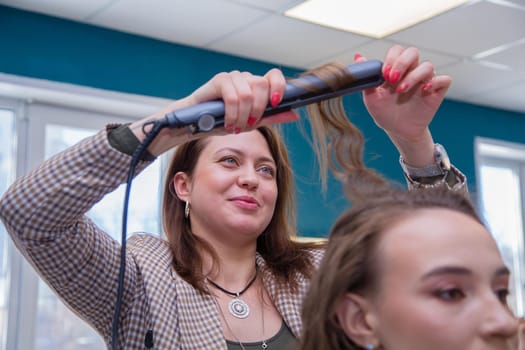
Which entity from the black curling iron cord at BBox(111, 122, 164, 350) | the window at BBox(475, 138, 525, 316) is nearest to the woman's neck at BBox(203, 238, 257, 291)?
the black curling iron cord at BBox(111, 122, 164, 350)

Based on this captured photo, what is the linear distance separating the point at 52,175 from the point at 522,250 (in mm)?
5542

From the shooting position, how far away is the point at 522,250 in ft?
20.0

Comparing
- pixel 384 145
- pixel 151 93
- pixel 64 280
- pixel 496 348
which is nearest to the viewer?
pixel 496 348

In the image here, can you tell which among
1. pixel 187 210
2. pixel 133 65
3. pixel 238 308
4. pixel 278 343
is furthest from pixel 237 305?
pixel 133 65

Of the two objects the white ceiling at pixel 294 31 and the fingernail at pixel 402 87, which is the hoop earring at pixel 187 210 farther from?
the white ceiling at pixel 294 31

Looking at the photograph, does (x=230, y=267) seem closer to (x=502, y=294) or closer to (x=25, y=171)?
(x=502, y=294)

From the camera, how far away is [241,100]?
1041 mm

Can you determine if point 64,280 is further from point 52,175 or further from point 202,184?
point 202,184

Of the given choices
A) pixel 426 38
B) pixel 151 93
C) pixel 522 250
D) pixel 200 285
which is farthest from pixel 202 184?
pixel 522 250

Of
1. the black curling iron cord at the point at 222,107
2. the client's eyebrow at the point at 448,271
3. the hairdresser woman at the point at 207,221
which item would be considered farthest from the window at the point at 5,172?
the client's eyebrow at the point at 448,271

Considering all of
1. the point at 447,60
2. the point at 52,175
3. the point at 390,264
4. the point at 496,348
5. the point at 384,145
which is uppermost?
the point at 447,60

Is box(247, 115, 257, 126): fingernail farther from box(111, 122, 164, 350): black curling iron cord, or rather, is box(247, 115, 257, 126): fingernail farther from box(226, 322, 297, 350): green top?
box(226, 322, 297, 350): green top

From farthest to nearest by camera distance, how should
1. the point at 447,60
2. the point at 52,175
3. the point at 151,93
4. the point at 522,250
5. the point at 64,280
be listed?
1. the point at 522,250
2. the point at 447,60
3. the point at 151,93
4. the point at 64,280
5. the point at 52,175

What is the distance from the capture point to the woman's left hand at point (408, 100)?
1.22 m
